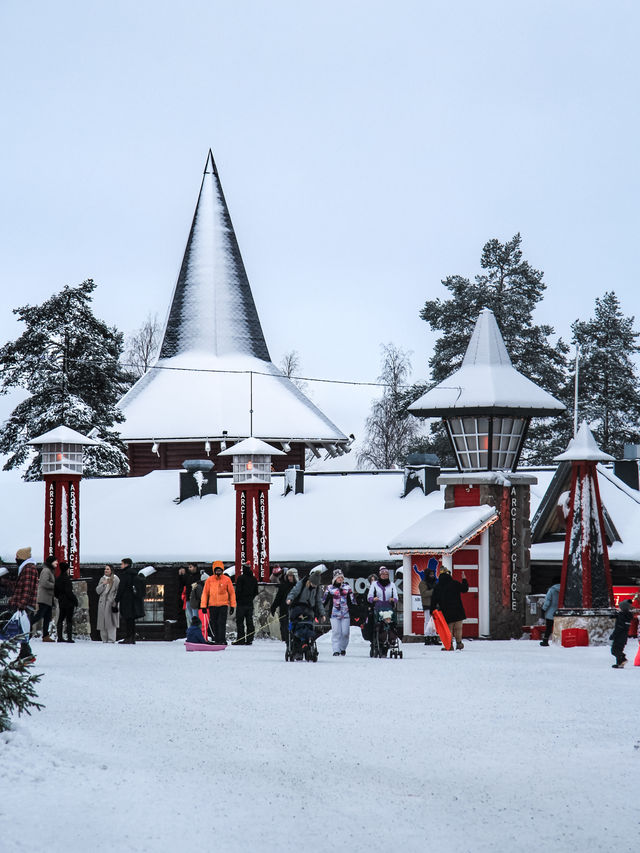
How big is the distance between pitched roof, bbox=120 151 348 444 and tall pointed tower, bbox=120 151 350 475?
0.03 metres

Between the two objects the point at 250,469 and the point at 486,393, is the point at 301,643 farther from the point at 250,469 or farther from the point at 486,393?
the point at 250,469

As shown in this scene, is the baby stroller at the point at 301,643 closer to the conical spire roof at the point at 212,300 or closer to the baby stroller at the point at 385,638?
the baby stroller at the point at 385,638

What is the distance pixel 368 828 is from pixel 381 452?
1857 inches

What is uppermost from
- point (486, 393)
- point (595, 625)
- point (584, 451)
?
point (486, 393)

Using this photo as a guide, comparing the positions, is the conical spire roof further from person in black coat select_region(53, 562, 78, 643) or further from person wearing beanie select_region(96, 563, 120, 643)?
person in black coat select_region(53, 562, 78, 643)

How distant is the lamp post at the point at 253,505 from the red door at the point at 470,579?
415 cm

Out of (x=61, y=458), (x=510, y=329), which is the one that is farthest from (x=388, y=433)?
(x=61, y=458)

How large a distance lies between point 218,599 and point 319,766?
1170cm

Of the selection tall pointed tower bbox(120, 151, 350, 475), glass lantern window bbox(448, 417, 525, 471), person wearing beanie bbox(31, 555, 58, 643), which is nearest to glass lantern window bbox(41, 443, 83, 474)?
person wearing beanie bbox(31, 555, 58, 643)

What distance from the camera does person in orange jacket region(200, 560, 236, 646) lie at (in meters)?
21.3

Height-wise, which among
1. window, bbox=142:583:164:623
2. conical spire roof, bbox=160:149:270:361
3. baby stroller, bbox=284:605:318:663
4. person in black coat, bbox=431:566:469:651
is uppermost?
conical spire roof, bbox=160:149:270:361

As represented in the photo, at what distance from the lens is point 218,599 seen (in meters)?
21.4

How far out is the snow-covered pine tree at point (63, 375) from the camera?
149 feet

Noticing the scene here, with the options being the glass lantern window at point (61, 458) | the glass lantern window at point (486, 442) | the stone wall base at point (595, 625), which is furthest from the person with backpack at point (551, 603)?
the glass lantern window at point (61, 458)
